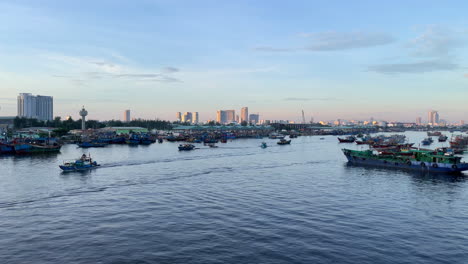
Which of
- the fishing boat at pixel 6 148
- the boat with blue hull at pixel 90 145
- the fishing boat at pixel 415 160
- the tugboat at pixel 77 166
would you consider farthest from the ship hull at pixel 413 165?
the boat with blue hull at pixel 90 145

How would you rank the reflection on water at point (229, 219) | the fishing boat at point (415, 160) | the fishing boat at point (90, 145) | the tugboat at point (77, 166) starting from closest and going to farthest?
the reflection on water at point (229, 219) → the tugboat at point (77, 166) → the fishing boat at point (415, 160) → the fishing boat at point (90, 145)

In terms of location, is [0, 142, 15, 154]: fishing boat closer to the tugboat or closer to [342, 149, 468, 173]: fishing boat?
the tugboat

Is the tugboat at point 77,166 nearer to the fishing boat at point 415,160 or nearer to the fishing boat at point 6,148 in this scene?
the fishing boat at point 6,148

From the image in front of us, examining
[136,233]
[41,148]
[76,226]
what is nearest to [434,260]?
[136,233]

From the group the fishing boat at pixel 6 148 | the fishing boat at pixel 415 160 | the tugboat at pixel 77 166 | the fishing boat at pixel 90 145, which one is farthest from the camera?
the fishing boat at pixel 90 145

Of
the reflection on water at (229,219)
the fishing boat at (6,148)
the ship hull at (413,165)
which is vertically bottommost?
the reflection on water at (229,219)

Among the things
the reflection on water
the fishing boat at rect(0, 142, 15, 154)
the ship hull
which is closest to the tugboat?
the reflection on water

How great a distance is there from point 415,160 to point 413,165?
839 mm

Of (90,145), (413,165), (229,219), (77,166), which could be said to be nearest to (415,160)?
(413,165)

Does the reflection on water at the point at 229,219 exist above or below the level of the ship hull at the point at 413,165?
below

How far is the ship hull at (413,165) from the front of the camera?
47.5 meters

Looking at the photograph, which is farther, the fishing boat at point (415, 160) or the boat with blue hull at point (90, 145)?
the boat with blue hull at point (90, 145)

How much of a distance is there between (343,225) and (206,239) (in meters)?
9.62

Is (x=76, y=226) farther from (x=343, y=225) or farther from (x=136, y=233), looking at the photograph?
(x=343, y=225)
